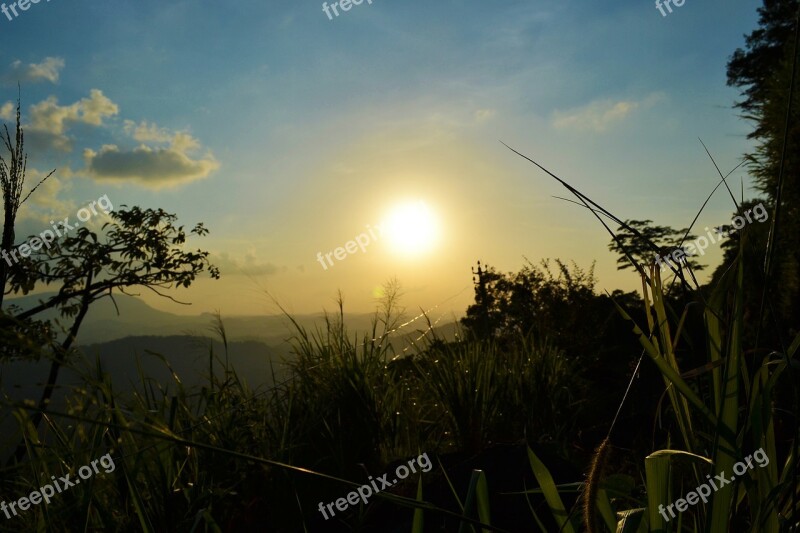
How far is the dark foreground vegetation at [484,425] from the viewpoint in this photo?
4.03ft

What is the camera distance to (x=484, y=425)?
4773 millimetres

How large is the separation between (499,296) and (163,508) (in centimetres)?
1122

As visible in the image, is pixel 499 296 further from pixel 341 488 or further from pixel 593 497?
pixel 593 497

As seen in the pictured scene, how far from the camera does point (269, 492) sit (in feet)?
12.4

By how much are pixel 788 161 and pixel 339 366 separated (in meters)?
4.34

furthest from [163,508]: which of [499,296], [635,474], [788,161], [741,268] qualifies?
[499,296]

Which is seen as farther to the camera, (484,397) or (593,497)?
(484,397)

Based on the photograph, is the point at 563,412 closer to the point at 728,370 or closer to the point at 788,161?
the point at 788,161

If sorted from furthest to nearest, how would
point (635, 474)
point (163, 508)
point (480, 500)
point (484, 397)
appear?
point (484, 397) → point (635, 474) → point (163, 508) → point (480, 500)

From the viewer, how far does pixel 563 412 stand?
19.1 feet

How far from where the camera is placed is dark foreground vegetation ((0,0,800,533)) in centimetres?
123

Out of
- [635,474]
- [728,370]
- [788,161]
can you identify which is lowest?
[635,474]

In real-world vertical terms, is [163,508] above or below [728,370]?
below

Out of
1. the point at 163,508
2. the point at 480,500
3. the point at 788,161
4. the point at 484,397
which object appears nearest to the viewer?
the point at 480,500
